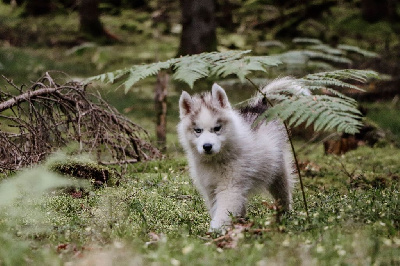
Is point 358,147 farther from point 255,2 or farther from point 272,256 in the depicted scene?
point 255,2

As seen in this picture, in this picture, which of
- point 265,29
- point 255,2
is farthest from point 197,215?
point 255,2

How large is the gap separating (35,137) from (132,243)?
134 inches

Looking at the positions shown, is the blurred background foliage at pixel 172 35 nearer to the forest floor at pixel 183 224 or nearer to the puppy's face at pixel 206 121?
the forest floor at pixel 183 224

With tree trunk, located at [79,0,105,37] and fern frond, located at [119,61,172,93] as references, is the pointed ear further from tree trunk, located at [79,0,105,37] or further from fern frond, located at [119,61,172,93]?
tree trunk, located at [79,0,105,37]

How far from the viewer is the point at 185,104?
557cm

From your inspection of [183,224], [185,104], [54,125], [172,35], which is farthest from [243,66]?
[172,35]

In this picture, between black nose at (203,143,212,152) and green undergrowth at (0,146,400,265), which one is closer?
green undergrowth at (0,146,400,265)

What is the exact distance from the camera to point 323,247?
3.53m

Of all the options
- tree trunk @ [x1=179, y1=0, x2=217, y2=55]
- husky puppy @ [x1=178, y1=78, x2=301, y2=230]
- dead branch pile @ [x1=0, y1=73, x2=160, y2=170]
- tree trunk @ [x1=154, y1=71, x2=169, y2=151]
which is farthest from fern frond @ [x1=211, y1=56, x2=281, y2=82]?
tree trunk @ [x1=179, y1=0, x2=217, y2=55]

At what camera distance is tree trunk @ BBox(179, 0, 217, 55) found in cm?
1427

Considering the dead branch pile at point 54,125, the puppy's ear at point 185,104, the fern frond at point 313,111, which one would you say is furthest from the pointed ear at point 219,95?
the dead branch pile at point 54,125

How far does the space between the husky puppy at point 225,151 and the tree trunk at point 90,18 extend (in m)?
15.6

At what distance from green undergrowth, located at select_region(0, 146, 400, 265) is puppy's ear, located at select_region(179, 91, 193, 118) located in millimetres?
1013

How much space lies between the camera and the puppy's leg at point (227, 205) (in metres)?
4.79
